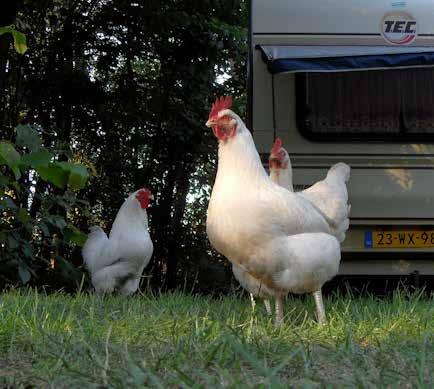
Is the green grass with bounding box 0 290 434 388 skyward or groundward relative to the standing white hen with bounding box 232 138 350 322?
groundward

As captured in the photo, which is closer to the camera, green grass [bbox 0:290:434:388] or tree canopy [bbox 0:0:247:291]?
green grass [bbox 0:290:434:388]

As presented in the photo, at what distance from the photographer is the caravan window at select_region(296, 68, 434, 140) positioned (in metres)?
7.01

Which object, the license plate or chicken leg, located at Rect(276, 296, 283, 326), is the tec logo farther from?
chicken leg, located at Rect(276, 296, 283, 326)

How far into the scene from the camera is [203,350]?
9.96ft

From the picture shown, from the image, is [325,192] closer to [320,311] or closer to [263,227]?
[320,311]

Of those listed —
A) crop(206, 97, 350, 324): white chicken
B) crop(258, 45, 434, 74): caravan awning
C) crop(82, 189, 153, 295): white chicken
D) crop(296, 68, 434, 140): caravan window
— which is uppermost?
crop(258, 45, 434, 74): caravan awning

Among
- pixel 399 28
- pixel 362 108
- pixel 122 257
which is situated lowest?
pixel 122 257

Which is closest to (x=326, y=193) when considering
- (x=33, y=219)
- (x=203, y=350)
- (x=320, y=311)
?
(x=320, y=311)

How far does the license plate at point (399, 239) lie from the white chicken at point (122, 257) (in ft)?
6.58

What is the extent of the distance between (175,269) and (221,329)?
9.80m

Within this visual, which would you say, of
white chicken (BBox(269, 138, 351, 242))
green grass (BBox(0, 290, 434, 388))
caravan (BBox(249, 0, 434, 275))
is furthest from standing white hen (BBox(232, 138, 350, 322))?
green grass (BBox(0, 290, 434, 388))

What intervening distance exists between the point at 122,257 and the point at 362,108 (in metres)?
2.51

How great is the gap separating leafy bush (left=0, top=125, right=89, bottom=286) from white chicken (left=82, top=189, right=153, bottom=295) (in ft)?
0.79

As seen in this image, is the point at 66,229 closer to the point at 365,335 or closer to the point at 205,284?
the point at 365,335
